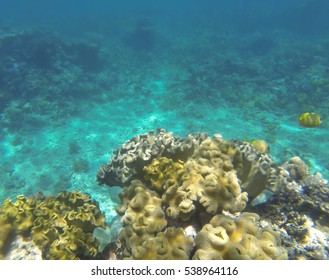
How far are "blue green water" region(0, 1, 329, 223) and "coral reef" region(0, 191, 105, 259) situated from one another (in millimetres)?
1267

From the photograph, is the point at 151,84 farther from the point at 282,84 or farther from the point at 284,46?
the point at 284,46

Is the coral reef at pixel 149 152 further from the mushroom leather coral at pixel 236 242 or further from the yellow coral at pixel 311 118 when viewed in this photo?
the yellow coral at pixel 311 118

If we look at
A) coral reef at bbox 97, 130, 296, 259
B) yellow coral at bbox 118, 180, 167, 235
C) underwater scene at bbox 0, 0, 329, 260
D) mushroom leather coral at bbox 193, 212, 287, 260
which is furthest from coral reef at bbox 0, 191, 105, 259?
mushroom leather coral at bbox 193, 212, 287, 260

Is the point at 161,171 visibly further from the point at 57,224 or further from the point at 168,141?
the point at 57,224

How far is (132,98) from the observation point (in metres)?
18.6

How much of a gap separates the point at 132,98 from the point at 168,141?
14.4 metres

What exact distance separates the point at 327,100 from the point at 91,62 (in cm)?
1796

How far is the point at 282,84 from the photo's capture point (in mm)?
19609

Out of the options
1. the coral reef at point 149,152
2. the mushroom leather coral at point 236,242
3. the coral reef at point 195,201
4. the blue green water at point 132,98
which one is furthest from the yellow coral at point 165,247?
the blue green water at point 132,98

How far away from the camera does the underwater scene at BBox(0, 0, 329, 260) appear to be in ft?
11.9

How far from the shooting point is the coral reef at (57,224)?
11.8 feet

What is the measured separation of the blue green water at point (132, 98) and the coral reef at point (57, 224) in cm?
127
